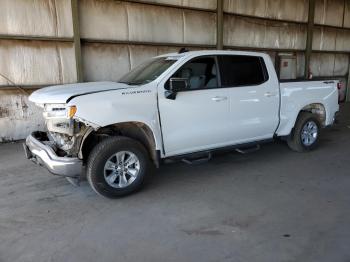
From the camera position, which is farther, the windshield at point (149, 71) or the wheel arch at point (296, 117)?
the wheel arch at point (296, 117)

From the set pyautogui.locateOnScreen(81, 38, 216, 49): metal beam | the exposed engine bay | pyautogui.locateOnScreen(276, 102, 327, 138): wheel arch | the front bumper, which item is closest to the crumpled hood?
the exposed engine bay

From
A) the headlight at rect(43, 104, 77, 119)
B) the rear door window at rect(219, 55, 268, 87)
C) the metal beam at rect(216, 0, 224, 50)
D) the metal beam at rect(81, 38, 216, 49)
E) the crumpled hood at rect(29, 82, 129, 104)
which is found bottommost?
the headlight at rect(43, 104, 77, 119)

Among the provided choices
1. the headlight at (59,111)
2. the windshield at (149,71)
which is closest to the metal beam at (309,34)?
the windshield at (149,71)

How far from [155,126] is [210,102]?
98 centimetres

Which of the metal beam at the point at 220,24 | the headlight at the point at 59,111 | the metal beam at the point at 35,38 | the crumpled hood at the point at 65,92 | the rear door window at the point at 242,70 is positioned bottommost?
the headlight at the point at 59,111

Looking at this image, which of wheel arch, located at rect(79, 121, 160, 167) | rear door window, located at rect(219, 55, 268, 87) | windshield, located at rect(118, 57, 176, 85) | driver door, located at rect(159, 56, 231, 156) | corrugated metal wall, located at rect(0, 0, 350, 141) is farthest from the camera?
corrugated metal wall, located at rect(0, 0, 350, 141)

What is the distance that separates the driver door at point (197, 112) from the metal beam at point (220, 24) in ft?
18.2

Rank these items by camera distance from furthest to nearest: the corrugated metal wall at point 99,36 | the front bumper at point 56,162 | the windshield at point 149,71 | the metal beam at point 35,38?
the corrugated metal wall at point 99,36 → the metal beam at point 35,38 → the windshield at point 149,71 → the front bumper at point 56,162

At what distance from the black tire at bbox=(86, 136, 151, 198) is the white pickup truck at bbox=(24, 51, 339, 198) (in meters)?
0.01

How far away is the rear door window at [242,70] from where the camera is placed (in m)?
5.03

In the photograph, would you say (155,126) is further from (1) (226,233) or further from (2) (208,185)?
(1) (226,233)

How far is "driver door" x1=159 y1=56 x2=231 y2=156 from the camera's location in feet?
14.6

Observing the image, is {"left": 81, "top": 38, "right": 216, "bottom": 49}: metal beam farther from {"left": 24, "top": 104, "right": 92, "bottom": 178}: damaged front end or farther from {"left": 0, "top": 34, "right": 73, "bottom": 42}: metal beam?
{"left": 24, "top": 104, "right": 92, "bottom": 178}: damaged front end

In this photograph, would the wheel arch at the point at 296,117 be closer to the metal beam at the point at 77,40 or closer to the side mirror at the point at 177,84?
the side mirror at the point at 177,84
